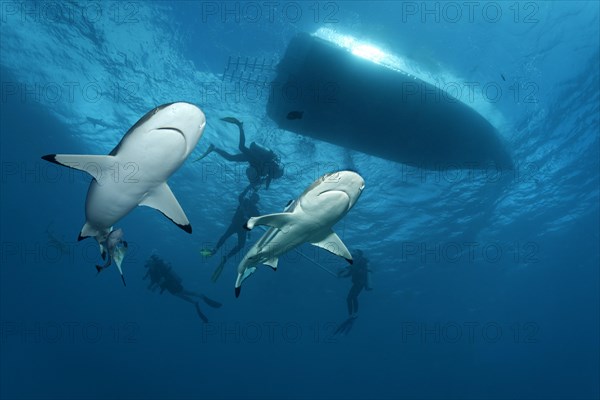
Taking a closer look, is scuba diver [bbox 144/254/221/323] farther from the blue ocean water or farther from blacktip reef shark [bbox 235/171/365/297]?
blacktip reef shark [bbox 235/171/365/297]

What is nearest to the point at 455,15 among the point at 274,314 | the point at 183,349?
the point at 274,314

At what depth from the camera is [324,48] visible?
34.5 feet

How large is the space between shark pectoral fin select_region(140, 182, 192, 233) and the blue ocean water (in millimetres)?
8202

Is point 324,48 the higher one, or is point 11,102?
point 324,48

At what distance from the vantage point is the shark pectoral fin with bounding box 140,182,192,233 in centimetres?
444

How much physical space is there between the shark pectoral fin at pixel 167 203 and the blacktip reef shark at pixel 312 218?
3.65 feet

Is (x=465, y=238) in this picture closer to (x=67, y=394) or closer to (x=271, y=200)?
(x=271, y=200)

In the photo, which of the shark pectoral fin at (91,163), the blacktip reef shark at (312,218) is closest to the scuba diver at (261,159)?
the blacktip reef shark at (312,218)

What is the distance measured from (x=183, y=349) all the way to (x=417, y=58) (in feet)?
330

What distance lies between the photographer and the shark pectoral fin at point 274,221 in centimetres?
419

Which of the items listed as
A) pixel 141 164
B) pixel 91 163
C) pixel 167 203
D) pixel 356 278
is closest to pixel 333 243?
pixel 167 203

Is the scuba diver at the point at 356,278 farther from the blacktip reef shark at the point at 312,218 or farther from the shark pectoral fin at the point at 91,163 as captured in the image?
the shark pectoral fin at the point at 91,163

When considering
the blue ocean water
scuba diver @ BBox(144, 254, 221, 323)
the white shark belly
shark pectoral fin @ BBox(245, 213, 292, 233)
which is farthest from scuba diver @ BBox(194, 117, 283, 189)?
shark pectoral fin @ BBox(245, 213, 292, 233)

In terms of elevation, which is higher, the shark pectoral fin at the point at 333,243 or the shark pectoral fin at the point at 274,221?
the shark pectoral fin at the point at 333,243
